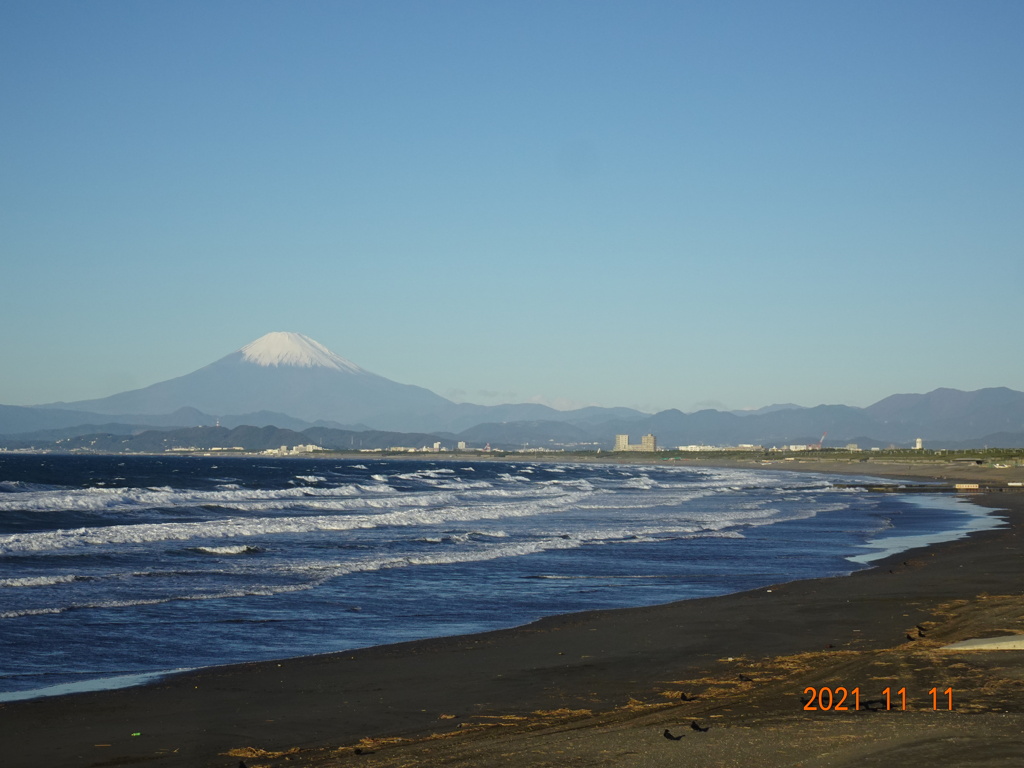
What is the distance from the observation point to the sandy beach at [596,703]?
8.70 metres

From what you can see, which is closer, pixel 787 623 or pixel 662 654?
pixel 662 654

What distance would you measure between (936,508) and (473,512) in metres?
26.2

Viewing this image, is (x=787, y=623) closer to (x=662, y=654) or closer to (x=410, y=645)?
(x=662, y=654)

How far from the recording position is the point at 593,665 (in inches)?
527

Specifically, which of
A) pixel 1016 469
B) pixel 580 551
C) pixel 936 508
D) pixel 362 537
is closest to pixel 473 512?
pixel 362 537

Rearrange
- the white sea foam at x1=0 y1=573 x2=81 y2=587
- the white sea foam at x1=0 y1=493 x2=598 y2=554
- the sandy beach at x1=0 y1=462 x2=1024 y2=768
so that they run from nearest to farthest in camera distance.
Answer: the sandy beach at x1=0 y1=462 x2=1024 y2=768 → the white sea foam at x1=0 y1=573 x2=81 y2=587 → the white sea foam at x1=0 y1=493 x2=598 y2=554

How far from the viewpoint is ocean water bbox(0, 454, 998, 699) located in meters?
15.2

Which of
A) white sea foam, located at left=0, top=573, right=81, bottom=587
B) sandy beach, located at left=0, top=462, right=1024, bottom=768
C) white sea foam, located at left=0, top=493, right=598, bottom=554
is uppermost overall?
sandy beach, located at left=0, top=462, right=1024, bottom=768
